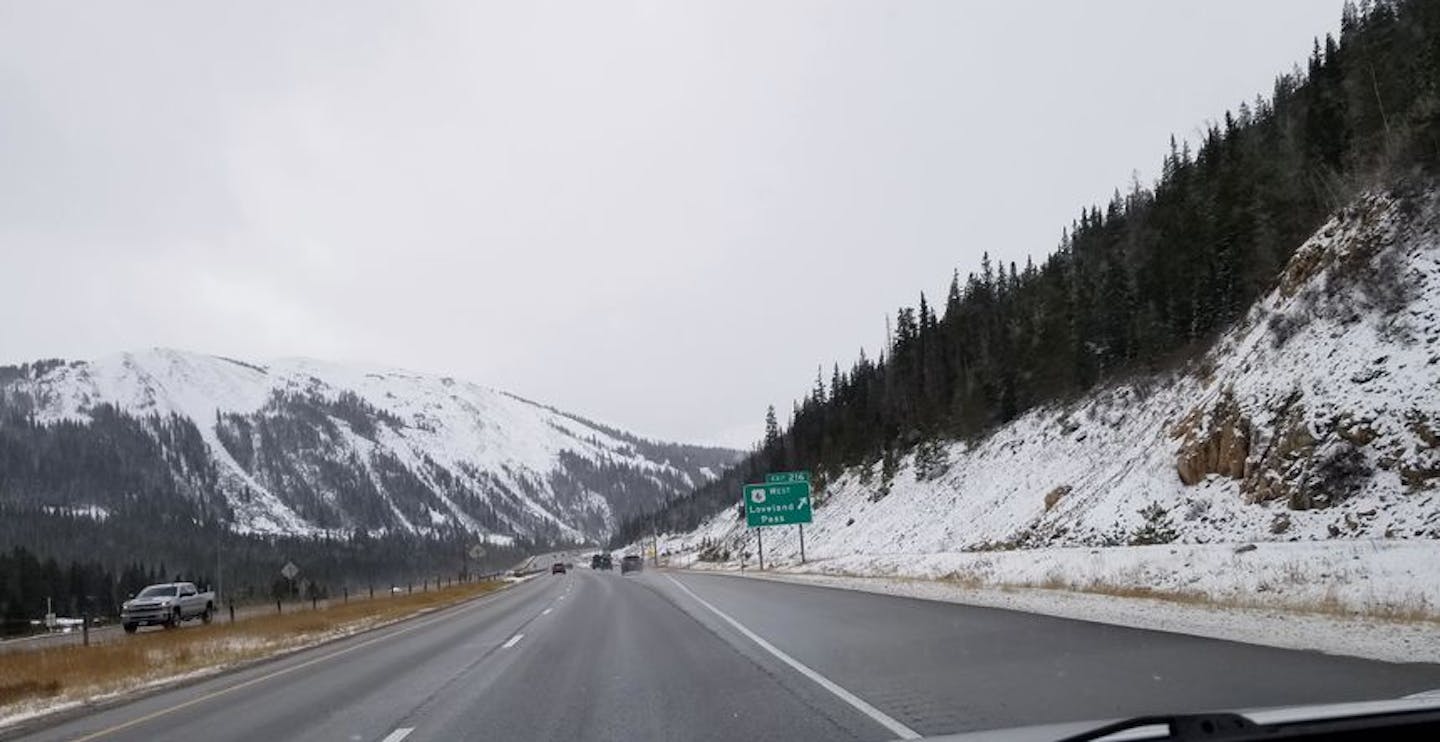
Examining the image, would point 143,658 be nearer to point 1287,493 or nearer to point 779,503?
point 1287,493

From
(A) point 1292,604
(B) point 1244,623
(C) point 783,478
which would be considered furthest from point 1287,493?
(C) point 783,478

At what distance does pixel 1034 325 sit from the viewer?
3007 inches

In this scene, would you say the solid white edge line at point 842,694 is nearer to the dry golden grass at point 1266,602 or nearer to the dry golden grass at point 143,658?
the dry golden grass at point 1266,602

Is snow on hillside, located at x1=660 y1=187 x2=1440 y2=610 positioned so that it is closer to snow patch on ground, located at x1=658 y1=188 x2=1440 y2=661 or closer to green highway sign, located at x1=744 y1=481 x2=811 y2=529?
snow patch on ground, located at x1=658 y1=188 x2=1440 y2=661

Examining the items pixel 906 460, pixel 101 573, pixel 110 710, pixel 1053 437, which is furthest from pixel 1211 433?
pixel 101 573

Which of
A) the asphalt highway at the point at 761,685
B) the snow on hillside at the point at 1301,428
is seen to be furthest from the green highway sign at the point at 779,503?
the asphalt highway at the point at 761,685

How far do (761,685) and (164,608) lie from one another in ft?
126

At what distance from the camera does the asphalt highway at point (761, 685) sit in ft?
28.6

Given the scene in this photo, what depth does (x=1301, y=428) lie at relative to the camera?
91.3ft

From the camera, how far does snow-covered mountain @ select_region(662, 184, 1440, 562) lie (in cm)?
2428

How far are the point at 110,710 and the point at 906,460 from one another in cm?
7381

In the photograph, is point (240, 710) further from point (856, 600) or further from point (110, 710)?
point (856, 600)

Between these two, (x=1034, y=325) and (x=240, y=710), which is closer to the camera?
(x=240, y=710)

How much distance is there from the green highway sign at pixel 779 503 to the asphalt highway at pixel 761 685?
112 feet
